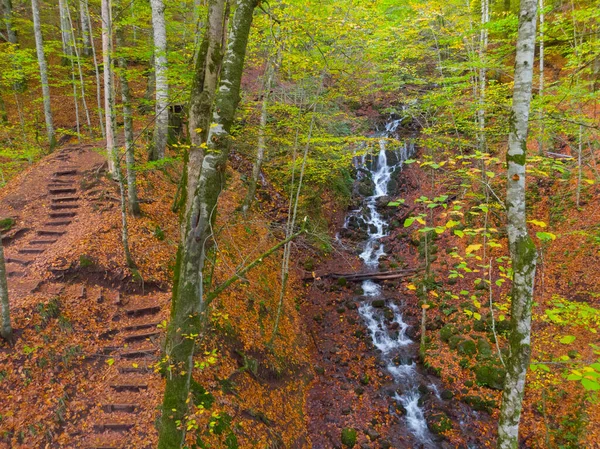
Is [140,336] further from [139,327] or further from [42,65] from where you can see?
[42,65]

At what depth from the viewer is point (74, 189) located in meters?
9.96

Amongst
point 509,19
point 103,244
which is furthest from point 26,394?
point 509,19

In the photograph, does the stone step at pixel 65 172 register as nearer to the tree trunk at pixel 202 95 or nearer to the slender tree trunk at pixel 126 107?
the slender tree trunk at pixel 126 107

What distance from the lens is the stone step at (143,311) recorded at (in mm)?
7312

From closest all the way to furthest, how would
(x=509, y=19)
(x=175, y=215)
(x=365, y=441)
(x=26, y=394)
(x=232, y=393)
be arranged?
1. (x=26, y=394)
2. (x=232, y=393)
3. (x=509, y=19)
4. (x=365, y=441)
5. (x=175, y=215)

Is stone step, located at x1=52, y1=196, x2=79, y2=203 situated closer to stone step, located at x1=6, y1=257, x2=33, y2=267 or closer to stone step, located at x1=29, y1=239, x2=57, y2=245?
stone step, located at x1=29, y1=239, x2=57, y2=245

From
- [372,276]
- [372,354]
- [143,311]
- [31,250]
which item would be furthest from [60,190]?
[372,276]

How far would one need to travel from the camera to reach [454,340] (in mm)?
10656

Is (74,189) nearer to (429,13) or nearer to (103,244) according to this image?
(103,244)

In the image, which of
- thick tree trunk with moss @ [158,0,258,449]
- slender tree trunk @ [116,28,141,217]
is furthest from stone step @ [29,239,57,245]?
thick tree trunk with moss @ [158,0,258,449]

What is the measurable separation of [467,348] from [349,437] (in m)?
4.77

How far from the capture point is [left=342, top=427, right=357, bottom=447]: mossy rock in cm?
825

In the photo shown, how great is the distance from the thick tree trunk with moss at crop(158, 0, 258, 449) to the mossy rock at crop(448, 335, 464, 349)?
969cm

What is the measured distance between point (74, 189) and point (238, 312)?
6446 mm
